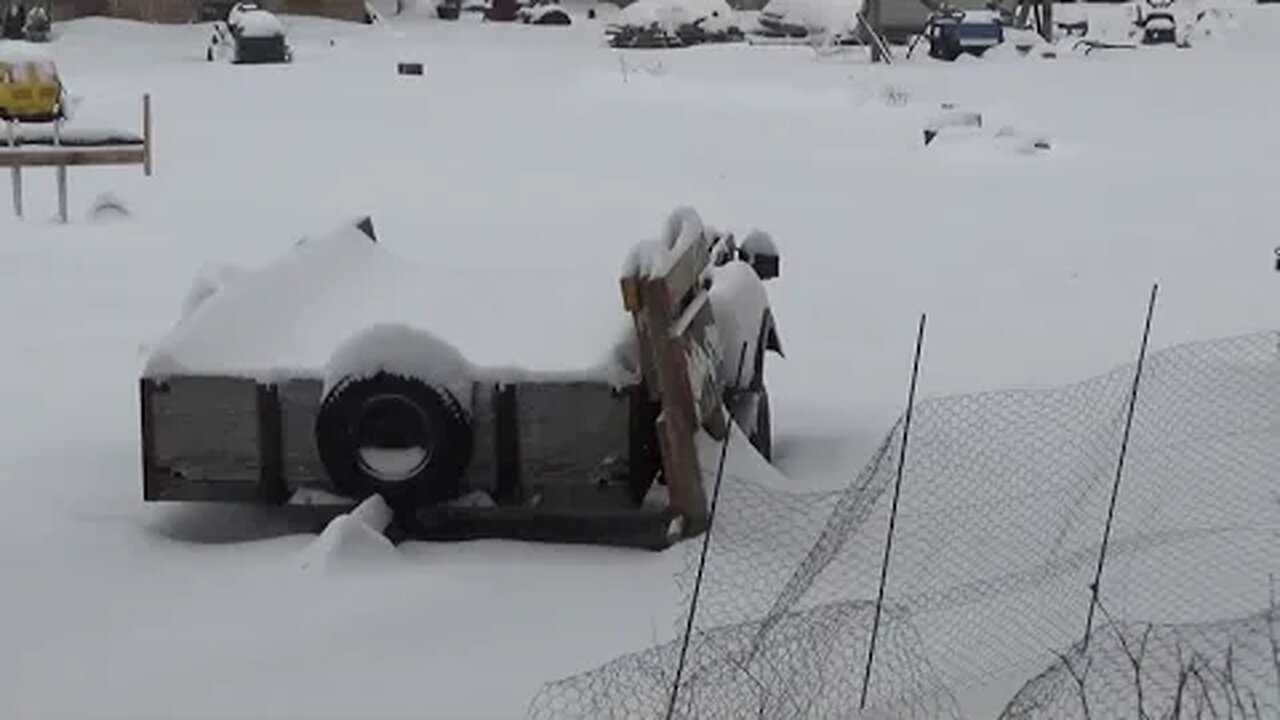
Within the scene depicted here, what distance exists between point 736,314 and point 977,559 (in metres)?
1.93

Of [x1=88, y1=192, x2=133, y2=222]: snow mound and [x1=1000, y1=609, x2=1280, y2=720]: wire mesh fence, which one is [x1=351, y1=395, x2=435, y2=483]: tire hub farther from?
[x1=88, y1=192, x2=133, y2=222]: snow mound

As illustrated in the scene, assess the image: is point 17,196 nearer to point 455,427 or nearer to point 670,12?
point 455,427

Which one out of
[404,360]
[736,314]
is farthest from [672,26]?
[404,360]

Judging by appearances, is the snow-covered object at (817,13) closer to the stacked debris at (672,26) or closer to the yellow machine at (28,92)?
the stacked debris at (672,26)

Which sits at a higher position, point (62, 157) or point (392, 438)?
point (62, 157)

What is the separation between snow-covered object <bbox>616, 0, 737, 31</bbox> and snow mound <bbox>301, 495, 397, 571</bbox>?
43731 mm

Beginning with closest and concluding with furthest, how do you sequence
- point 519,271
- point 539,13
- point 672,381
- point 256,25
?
point 672,381 → point 519,271 → point 256,25 → point 539,13

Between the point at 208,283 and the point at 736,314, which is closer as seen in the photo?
the point at 736,314

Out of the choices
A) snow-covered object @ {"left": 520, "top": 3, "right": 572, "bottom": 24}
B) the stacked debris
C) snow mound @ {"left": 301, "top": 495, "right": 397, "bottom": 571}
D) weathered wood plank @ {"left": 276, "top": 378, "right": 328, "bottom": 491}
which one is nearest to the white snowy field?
snow mound @ {"left": 301, "top": 495, "right": 397, "bottom": 571}

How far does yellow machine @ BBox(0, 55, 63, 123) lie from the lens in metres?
20.6

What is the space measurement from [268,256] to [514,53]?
29639 millimetres

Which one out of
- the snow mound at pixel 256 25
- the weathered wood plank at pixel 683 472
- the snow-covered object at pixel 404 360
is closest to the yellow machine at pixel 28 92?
the snow-covered object at pixel 404 360

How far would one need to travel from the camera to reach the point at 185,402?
744cm

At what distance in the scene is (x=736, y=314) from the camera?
27.9 feet
